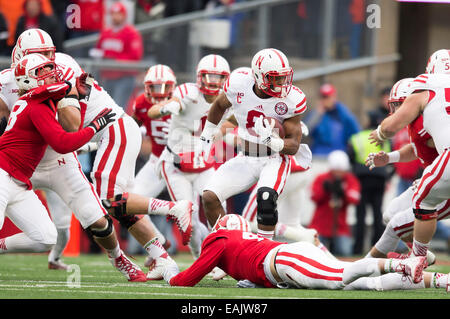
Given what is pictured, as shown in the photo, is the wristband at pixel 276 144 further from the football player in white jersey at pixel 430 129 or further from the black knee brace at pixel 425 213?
the black knee brace at pixel 425 213

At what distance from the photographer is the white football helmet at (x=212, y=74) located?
351 inches

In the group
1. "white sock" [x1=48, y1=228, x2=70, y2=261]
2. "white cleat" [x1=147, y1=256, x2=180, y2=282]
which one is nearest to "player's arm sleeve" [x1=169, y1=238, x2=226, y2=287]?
"white cleat" [x1=147, y1=256, x2=180, y2=282]

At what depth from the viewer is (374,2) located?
46.6 feet

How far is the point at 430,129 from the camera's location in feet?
23.6

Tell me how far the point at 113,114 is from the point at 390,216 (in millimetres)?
2571

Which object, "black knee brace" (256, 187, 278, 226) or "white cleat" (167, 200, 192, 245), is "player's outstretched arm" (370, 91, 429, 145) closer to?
"black knee brace" (256, 187, 278, 226)

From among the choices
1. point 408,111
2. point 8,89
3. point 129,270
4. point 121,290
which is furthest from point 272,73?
point 121,290

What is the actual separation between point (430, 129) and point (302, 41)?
267 inches

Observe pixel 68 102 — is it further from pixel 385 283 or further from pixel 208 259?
pixel 385 283

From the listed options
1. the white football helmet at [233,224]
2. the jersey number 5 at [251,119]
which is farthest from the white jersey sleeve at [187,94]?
the white football helmet at [233,224]

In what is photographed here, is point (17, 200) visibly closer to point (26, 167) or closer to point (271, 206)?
point (26, 167)

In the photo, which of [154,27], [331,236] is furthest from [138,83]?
[331,236]

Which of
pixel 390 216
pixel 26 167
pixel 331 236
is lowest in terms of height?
pixel 331 236

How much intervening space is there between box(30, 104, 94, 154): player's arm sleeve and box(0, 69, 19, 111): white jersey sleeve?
84 cm
